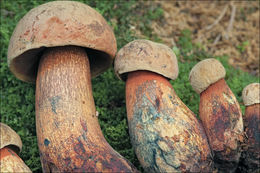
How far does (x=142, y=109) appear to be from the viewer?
2.29 meters

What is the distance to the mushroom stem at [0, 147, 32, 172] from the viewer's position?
1.93 metres

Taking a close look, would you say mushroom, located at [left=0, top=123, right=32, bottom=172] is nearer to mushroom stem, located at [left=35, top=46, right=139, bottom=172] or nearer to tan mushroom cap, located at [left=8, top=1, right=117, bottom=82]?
mushroom stem, located at [left=35, top=46, right=139, bottom=172]

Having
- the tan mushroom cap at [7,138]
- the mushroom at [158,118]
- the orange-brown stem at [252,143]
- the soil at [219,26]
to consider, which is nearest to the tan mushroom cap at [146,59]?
the mushroom at [158,118]

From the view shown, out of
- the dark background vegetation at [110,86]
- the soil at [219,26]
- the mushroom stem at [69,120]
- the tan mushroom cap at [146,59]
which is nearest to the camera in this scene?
the mushroom stem at [69,120]

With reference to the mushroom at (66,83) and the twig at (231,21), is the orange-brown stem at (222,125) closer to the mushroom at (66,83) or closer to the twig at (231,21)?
the mushroom at (66,83)

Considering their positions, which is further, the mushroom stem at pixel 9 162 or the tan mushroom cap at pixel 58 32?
the tan mushroom cap at pixel 58 32

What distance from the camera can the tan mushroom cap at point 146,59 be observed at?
233 cm

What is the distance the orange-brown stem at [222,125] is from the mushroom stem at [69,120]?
31.8 inches

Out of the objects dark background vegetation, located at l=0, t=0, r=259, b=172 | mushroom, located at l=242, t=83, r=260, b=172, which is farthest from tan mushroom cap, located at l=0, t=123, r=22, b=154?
mushroom, located at l=242, t=83, r=260, b=172

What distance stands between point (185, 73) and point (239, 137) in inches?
57.2

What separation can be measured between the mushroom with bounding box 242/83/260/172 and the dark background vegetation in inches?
25.4

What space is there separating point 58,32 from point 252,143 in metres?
1.97

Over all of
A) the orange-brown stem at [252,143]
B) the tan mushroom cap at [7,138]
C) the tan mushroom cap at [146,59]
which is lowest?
the orange-brown stem at [252,143]

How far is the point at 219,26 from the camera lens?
492 centimetres
